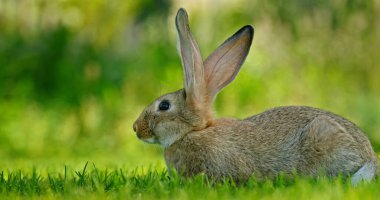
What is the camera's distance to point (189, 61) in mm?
A: 5504

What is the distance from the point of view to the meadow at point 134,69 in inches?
417

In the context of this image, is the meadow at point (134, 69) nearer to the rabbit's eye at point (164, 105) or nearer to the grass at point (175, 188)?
the rabbit's eye at point (164, 105)

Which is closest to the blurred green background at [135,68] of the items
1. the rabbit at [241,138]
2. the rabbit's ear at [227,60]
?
the rabbit's ear at [227,60]

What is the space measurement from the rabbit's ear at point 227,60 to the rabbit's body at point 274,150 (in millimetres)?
386

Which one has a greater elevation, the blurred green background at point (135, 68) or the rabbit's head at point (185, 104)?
the blurred green background at point (135, 68)

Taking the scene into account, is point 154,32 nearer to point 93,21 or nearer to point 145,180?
point 93,21

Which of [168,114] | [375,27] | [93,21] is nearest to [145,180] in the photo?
[168,114]

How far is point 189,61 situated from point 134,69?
19.4ft

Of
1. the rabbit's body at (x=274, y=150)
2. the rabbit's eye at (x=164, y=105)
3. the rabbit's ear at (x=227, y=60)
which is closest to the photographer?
the rabbit's body at (x=274, y=150)

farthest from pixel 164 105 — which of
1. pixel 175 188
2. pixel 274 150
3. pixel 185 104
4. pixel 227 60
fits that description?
pixel 175 188

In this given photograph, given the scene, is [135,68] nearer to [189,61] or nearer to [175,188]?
[189,61]

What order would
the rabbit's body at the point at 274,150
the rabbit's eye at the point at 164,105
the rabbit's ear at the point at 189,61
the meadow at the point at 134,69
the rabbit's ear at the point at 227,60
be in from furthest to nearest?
the meadow at the point at 134,69 < the rabbit's ear at the point at 227,60 < the rabbit's eye at the point at 164,105 < the rabbit's ear at the point at 189,61 < the rabbit's body at the point at 274,150

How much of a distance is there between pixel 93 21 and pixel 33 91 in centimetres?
167

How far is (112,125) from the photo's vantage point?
10.8 metres
